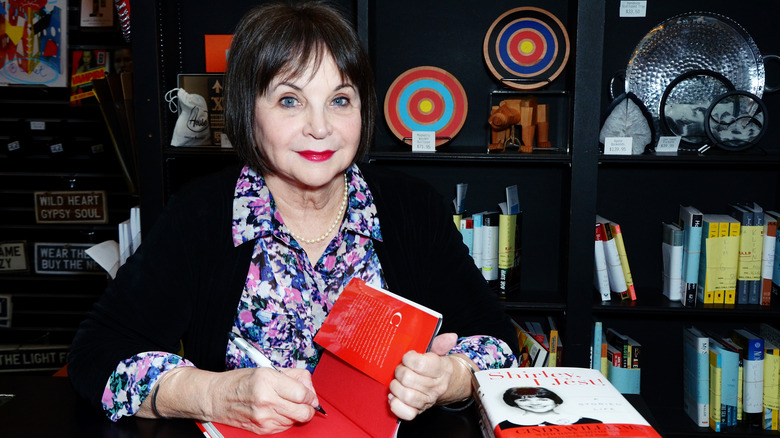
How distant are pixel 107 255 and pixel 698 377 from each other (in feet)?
6.98

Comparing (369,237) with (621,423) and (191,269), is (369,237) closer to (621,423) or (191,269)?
(191,269)

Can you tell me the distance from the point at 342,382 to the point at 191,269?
0.48 meters

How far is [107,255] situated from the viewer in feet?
6.70

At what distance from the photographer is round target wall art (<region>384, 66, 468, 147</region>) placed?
95.4 inches

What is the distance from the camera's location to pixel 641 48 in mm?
2396

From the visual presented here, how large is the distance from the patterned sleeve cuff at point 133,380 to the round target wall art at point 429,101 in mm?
1542

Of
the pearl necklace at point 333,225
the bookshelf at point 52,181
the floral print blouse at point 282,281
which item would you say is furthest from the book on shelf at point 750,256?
the bookshelf at point 52,181

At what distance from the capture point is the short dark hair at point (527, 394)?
2.68ft

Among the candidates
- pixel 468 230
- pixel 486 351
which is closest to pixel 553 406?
pixel 486 351

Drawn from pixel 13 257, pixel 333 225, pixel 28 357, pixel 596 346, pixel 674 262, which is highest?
pixel 333 225

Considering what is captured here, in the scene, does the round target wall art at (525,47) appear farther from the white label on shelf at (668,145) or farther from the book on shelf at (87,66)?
the book on shelf at (87,66)

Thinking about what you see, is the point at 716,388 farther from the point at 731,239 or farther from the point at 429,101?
the point at 429,101

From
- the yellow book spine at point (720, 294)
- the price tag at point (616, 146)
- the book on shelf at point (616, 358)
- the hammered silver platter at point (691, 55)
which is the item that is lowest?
the book on shelf at point (616, 358)

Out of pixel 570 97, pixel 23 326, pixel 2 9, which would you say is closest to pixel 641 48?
pixel 570 97
